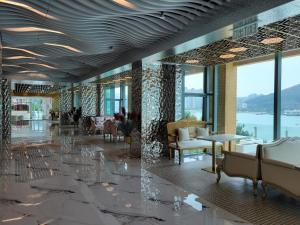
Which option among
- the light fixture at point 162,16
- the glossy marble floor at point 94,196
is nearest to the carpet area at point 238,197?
the glossy marble floor at point 94,196

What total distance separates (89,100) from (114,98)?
1435 millimetres

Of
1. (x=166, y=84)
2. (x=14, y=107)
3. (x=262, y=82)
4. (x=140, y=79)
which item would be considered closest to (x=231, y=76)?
(x=262, y=82)

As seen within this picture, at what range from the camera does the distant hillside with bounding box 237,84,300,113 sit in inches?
247

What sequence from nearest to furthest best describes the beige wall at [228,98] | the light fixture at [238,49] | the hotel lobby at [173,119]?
the hotel lobby at [173,119] < the light fixture at [238,49] < the beige wall at [228,98]

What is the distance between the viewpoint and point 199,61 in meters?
7.42

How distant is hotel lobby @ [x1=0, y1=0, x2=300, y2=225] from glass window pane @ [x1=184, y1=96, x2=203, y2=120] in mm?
33

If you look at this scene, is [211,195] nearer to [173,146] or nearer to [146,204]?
[146,204]

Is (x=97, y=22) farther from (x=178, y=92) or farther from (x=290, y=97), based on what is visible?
(x=290, y=97)

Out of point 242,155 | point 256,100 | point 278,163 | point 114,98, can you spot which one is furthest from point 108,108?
point 278,163

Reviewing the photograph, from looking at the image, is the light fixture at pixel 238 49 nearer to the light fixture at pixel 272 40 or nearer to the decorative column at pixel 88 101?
the light fixture at pixel 272 40

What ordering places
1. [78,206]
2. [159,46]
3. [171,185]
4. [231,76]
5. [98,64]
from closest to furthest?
[78,206] → [171,185] → [159,46] → [231,76] → [98,64]

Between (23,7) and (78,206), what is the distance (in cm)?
349

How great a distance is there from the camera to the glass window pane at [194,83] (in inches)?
323

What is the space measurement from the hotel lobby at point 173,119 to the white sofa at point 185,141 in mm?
36
